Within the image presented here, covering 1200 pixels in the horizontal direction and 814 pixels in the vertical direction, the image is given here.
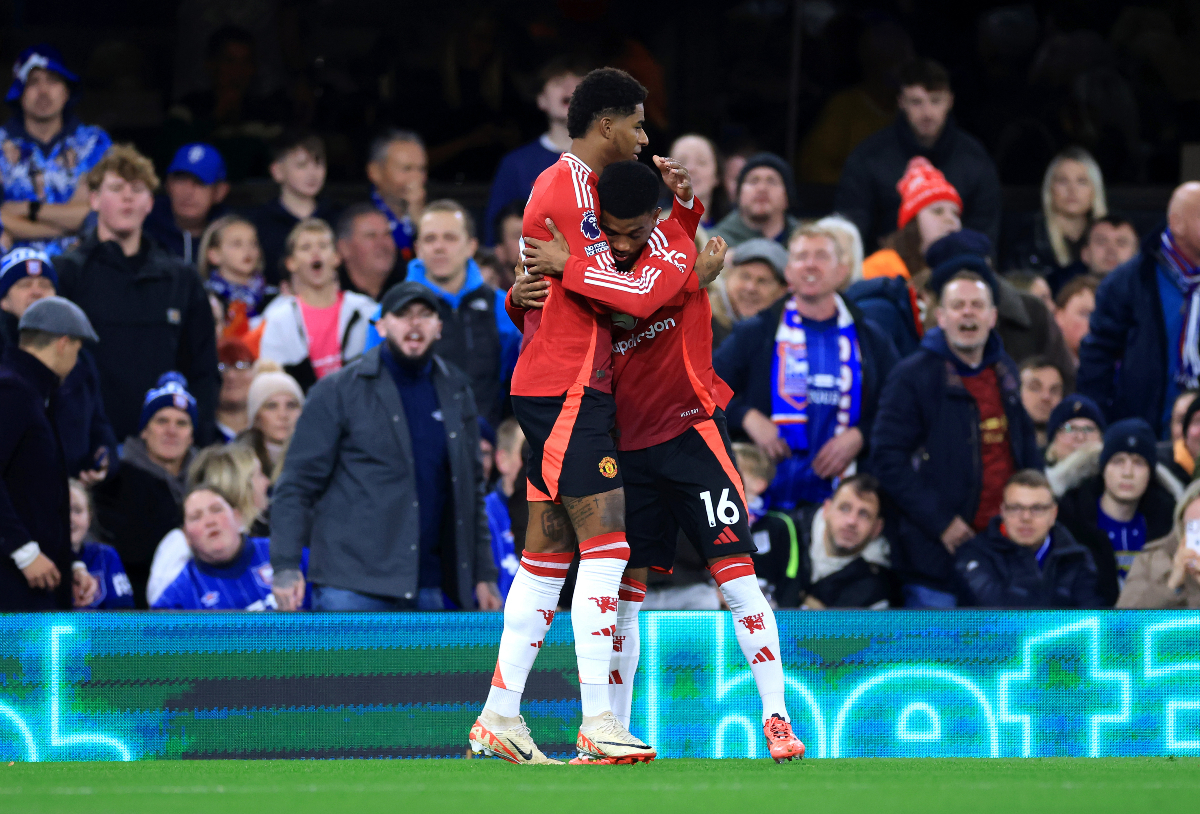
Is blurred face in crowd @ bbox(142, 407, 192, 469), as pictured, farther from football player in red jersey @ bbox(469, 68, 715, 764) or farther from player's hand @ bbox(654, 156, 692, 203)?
player's hand @ bbox(654, 156, 692, 203)

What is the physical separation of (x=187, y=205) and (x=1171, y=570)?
6.47m

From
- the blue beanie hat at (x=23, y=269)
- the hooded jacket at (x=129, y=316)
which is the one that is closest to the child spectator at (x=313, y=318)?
the hooded jacket at (x=129, y=316)

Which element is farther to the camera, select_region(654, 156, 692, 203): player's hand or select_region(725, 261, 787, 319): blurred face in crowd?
select_region(725, 261, 787, 319): blurred face in crowd

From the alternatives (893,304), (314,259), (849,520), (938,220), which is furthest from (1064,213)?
(314,259)

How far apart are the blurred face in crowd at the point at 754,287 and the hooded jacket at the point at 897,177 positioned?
164 cm

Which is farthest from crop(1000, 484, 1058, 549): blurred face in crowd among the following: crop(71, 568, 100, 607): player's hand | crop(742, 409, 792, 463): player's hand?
crop(71, 568, 100, 607): player's hand

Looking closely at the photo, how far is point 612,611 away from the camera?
5.64m

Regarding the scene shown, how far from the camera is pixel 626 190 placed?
5.59m

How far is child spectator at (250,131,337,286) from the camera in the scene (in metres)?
11.0

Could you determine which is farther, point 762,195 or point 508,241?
point 508,241

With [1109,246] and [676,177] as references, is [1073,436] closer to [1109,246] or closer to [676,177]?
[1109,246]

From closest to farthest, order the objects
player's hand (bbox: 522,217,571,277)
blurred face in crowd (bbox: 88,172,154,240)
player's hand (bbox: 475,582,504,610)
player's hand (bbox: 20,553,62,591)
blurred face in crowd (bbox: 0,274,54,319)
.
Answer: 1. player's hand (bbox: 522,217,571,277)
2. player's hand (bbox: 20,553,62,591)
3. player's hand (bbox: 475,582,504,610)
4. blurred face in crowd (bbox: 0,274,54,319)
5. blurred face in crowd (bbox: 88,172,154,240)

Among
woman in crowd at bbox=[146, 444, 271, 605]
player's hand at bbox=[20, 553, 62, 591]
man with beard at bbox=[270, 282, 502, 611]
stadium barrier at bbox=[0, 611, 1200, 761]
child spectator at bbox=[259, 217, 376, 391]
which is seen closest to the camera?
stadium barrier at bbox=[0, 611, 1200, 761]

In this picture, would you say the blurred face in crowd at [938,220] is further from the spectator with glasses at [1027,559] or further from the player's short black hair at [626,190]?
the player's short black hair at [626,190]
